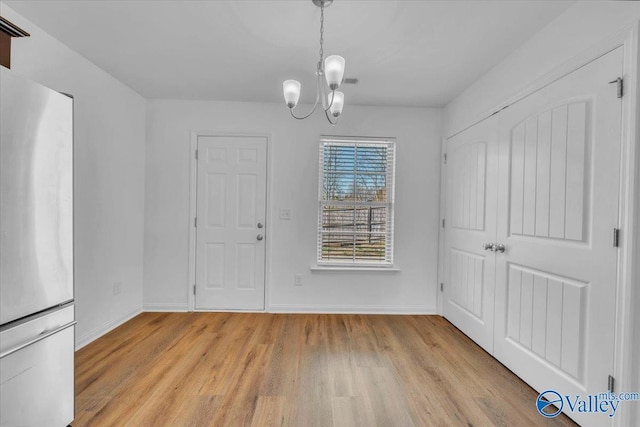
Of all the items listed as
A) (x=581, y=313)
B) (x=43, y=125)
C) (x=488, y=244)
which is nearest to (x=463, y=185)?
(x=488, y=244)

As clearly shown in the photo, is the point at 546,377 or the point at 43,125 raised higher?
the point at 43,125

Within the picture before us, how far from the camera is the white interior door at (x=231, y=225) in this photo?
360 cm

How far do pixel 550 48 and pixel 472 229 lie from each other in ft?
5.10

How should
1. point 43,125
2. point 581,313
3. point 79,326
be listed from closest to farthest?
1. point 43,125
2. point 581,313
3. point 79,326

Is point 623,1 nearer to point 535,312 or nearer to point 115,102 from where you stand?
point 535,312

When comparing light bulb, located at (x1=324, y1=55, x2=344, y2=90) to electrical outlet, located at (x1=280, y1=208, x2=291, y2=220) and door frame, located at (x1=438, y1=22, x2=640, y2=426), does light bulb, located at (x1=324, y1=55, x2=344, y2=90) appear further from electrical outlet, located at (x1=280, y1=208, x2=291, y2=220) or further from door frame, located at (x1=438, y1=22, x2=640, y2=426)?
electrical outlet, located at (x1=280, y1=208, x2=291, y2=220)

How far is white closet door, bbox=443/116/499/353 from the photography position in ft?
8.70

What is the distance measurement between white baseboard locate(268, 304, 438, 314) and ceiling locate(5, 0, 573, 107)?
243 centimetres

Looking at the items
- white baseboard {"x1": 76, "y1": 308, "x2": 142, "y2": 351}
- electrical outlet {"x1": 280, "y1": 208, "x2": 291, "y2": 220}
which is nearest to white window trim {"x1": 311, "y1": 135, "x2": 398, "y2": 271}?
electrical outlet {"x1": 280, "y1": 208, "x2": 291, "y2": 220}

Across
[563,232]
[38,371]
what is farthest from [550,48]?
[38,371]

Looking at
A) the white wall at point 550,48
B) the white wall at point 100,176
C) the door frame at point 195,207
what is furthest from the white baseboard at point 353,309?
the white wall at point 550,48

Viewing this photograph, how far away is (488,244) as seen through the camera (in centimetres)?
264

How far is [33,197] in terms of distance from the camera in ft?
4.52

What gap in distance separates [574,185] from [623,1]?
93cm
